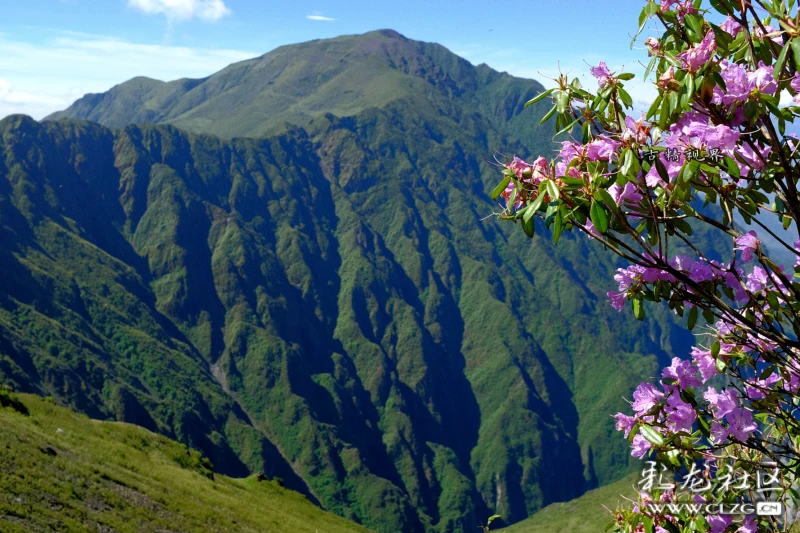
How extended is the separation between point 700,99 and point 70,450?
51128 mm

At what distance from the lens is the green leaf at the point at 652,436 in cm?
566

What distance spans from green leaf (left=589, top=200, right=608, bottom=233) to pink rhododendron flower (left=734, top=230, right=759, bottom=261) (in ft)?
5.00

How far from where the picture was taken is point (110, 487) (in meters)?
41.4

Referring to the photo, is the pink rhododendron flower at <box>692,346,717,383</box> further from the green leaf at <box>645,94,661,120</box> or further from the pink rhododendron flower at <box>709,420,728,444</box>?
the green leaf at <box>645,94,661,120</box>

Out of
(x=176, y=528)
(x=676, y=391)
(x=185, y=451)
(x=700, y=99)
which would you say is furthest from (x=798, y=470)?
(x=185, y=451)

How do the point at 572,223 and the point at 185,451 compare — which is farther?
the point at 185,451

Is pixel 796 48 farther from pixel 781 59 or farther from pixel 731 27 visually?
pixel 731 27

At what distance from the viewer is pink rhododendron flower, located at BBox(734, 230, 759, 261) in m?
5.63

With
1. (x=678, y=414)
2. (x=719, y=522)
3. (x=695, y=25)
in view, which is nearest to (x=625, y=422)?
(x=678, y=414)

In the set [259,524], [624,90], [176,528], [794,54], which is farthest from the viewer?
[259,524]

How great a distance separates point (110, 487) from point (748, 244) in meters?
44.0

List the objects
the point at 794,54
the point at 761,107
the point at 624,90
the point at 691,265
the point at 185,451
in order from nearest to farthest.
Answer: the point at 794,54 → the point at 761,107 → the point at 624,90 → the point at 691,265 → the point at 185,451

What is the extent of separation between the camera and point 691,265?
6406 mm

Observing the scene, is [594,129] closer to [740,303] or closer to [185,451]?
[740,303]
